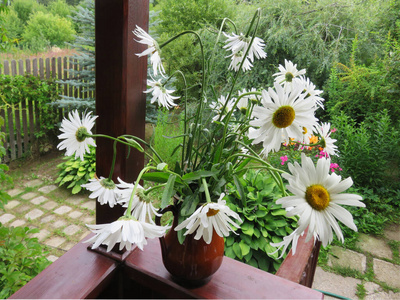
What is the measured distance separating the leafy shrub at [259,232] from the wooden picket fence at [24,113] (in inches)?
100

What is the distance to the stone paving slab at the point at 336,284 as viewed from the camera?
6.11 feet

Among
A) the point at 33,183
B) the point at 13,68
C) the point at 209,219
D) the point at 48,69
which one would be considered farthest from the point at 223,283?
the point at 48,69

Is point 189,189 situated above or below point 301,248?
above

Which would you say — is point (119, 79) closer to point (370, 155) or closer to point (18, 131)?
point (370, 155)

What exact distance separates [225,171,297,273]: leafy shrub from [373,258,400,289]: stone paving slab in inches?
29.3

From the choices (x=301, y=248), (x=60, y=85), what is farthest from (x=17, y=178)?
(x=301, y=248)

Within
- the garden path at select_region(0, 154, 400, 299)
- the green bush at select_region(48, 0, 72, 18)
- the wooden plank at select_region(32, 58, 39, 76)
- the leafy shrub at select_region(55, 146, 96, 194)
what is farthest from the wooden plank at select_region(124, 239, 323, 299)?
the green bush at select_region(48, 0, 72, 18)

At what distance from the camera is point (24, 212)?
2.49 m

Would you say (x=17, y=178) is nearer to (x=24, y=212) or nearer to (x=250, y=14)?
(x=24, y=212)

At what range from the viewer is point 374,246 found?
230cm

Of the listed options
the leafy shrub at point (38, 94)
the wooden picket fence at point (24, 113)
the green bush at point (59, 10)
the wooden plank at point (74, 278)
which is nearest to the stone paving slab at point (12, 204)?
the wooden picket fence at point (24, 113)

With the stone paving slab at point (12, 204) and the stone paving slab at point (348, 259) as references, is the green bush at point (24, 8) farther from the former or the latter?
the stone paving slab at point (348, 259)

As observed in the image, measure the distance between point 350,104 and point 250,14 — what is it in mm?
1611

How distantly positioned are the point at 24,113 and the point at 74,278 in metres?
3.09
